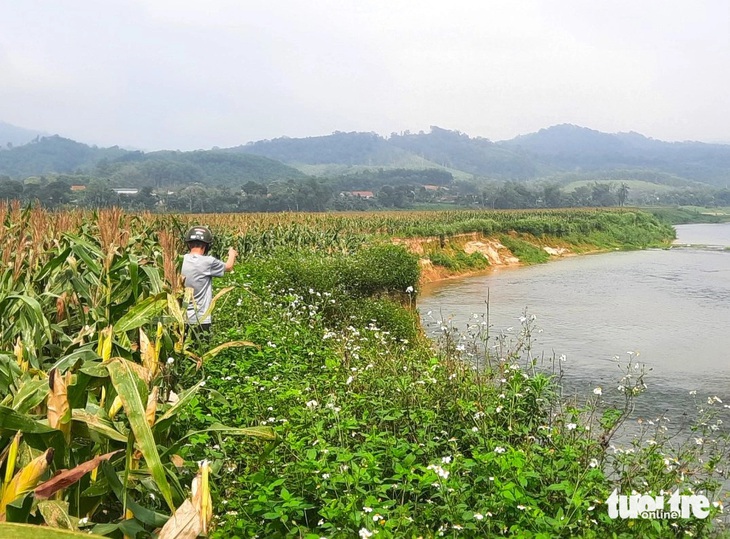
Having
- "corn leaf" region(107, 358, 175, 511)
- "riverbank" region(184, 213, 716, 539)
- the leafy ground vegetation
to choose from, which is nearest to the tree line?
"riverbank" region(184, 213, 716, 539)

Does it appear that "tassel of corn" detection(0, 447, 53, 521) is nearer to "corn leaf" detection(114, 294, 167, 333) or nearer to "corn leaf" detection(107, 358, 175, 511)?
"corn leaf" detection(107, 358, 175, 511)

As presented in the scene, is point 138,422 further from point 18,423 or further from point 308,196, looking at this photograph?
point 308,196

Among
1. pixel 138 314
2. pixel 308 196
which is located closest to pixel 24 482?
pixel 138 314

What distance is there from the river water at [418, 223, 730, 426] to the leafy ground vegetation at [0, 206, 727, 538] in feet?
4.06

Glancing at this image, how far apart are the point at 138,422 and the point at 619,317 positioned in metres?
15.3

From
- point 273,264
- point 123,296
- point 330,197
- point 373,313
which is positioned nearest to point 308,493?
point 123,296

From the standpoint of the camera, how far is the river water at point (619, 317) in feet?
31.5

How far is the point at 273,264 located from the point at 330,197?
234ft

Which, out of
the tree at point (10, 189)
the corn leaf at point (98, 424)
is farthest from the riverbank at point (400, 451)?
the tree at point (10, 189)

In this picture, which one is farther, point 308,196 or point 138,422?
point 308,196

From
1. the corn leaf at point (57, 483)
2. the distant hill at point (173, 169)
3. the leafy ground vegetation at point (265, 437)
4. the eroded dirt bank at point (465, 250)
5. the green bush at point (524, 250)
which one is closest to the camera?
the corn leaf at point (57, 483)

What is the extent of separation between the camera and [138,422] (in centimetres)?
200

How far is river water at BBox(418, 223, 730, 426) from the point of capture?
961 centimetres

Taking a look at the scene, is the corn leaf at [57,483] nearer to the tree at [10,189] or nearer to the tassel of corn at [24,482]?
the tassel of corn at [24,482]
